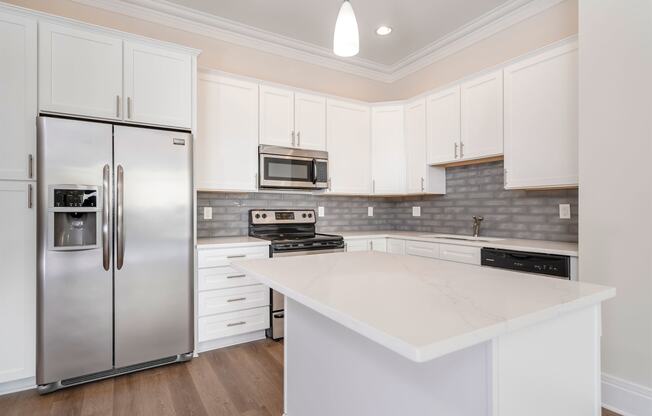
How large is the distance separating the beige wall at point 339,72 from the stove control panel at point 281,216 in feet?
4.67

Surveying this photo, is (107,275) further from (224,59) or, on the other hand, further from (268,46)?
(268,46)

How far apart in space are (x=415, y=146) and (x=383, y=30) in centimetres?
122

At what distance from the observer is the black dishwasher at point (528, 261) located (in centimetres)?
224

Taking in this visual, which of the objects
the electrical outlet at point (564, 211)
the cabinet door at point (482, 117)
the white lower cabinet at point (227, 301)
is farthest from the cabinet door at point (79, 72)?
the electrical outlet at point (564, 211)

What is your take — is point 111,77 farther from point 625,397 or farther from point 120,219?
point 625,397

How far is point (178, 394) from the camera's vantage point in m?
2.12

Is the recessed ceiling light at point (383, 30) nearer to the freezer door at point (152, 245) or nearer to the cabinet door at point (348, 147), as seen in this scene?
the cabinet door at point (348, 147)

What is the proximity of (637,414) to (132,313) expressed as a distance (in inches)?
122

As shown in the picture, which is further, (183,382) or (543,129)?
(543,129)

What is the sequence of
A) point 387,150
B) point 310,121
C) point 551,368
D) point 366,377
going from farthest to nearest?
point 387,150
point 310,121
point 366,377
point 551,368

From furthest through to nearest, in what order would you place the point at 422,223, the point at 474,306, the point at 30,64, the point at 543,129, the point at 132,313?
the point at 422,223, the point at 543,129, the point at 132,313, the point at 30,64, the point at 474,306

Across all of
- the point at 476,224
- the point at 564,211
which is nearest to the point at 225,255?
the point at 476,224

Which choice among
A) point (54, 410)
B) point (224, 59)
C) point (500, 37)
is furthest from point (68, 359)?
point (500, 37)

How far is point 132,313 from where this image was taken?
2.36 meters
